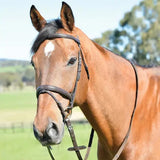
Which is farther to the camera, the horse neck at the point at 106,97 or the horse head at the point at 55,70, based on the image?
the horse neck at the point at 106,97

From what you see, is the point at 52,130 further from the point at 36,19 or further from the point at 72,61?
the point at 36,19

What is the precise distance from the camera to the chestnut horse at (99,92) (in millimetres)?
3330

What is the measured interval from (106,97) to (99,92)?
0.12m

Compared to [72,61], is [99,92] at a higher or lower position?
lower

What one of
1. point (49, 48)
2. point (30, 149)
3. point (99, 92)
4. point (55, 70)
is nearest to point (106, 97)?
point (99, 92)

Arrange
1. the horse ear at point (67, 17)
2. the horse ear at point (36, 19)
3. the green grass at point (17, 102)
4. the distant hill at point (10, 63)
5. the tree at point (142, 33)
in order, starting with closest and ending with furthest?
the horse ear at point (67, 17) → the horse ear at point (36, 19) → the tree at point (142, 33) → the green grass at point (17, 102) → the distant hill at point (10, 63)

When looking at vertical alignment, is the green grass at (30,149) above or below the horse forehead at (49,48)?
below

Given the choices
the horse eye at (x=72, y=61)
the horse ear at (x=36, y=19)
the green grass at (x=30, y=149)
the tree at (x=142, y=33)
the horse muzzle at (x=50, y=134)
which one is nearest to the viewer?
the horse muzzle at (x=50, y=134)

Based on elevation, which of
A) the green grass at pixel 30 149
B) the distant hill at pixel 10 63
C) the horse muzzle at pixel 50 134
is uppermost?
the horse muzzle at pixel 50 134

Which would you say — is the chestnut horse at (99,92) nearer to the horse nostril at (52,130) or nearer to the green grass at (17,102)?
the horse nostril at (52,130)

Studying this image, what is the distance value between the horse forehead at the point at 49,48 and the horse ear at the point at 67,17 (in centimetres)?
Result: 34

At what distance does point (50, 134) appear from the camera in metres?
3.19

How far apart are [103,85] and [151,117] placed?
72 centimetres

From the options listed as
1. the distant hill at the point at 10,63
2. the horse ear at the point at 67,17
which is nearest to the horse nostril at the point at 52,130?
the horse ear at the point at 67,17
